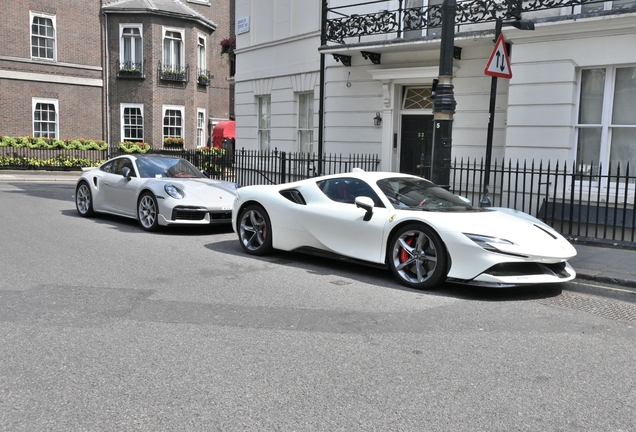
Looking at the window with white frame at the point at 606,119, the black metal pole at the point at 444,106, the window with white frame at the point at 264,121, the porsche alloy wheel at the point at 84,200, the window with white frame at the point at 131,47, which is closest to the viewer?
the black metal pole at the point at 444,106

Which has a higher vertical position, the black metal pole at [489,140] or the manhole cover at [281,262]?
the black metal pole at [489,140]

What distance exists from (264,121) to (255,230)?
37.2 ft

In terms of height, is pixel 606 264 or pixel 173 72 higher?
pixel 173 72

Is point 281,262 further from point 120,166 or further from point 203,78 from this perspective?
point 203,78

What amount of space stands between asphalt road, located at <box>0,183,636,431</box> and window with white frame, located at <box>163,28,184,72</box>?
27238 mm

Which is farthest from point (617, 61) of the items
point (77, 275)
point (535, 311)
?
point (77, 275)

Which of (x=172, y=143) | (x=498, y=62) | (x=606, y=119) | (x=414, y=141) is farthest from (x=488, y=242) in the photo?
(x=172, y=143)

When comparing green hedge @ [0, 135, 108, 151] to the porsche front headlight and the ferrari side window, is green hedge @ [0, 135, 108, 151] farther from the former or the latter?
the porsche front headlight

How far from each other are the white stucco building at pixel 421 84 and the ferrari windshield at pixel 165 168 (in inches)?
198

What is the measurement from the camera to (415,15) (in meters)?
14.4

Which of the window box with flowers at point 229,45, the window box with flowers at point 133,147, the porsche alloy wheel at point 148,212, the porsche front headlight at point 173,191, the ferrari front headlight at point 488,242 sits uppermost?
the window box with flowers at point 229,45

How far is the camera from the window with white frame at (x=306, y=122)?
17875 mm

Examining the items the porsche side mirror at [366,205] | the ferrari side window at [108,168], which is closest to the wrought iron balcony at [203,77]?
the ferrari side window at [108,168]

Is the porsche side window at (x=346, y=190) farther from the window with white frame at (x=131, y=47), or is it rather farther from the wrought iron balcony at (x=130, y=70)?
the window with white frame at (x=131, y=47)
